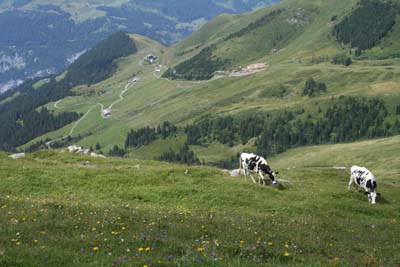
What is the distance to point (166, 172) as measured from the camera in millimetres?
44750

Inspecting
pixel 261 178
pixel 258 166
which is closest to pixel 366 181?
pixel 261 178

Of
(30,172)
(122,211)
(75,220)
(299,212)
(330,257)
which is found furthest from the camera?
(30,172)

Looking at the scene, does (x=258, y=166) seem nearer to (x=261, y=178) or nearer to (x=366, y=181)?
(x=261, y=178)

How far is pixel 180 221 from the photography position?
77.4ft

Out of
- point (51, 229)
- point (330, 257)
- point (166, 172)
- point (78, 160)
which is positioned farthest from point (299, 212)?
point (78, 160)

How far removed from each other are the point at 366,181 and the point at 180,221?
2972cm

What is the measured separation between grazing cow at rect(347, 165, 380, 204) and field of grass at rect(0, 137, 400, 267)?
4.02ft

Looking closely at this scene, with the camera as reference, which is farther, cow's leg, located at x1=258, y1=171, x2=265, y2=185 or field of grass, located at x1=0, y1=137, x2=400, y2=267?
cow's leg, located at x1=258, y1=171, x2=265, y2=185

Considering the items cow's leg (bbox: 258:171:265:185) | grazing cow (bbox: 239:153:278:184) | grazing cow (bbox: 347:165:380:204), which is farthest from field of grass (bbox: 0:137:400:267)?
cow's leg (bbox: 258:171:265:185)

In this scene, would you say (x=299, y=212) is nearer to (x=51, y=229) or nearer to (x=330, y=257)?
(x=330, y=257)

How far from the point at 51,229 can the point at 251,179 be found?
1177 inches

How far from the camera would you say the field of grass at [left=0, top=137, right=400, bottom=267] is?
55.5 feet

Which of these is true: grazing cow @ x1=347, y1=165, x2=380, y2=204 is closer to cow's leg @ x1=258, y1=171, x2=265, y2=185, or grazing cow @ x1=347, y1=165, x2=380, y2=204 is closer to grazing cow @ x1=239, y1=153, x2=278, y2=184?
grazing cow @ x1=239, y1=153, x2=278, y2=184

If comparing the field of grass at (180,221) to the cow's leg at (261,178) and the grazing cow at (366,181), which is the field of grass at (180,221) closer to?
the grazing cow at (366,181)
